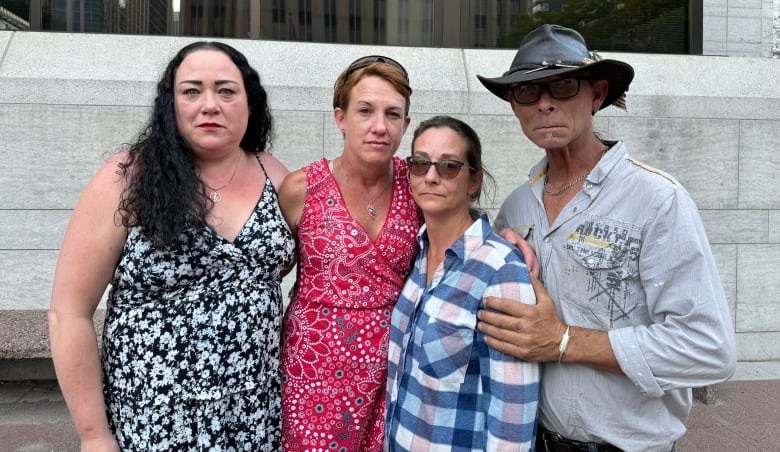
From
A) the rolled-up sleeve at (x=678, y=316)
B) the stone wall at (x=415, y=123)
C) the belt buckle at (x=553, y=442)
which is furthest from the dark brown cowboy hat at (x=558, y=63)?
the stone wall at (x=415, y=123)

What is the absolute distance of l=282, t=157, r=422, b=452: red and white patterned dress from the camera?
2.10 metres

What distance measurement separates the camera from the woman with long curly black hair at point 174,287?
1801mm

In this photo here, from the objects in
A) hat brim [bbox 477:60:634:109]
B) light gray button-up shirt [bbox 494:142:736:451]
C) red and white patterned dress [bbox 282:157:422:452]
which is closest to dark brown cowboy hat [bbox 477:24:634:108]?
hat brim [bbox 477:60:634:109]

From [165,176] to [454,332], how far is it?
1.07m

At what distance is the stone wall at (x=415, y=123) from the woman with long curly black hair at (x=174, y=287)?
332cm

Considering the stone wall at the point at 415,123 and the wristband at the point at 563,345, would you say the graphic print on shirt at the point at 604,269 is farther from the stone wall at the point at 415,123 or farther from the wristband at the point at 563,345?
the stone wall at the point at 415,123

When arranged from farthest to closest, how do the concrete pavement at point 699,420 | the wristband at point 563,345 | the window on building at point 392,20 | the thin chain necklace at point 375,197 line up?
the window on building at point 392,20, the concrete pavement at point 699,420, the thin chain necklace at point 375,197, the wristband at point 563,345

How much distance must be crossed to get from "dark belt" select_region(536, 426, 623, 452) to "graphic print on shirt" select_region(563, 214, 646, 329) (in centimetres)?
37

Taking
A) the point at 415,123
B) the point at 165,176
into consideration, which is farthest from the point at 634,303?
the point at 415,123

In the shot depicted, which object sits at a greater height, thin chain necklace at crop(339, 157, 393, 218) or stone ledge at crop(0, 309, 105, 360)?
thin chain necklace at crop(339, 157, 393, 218)

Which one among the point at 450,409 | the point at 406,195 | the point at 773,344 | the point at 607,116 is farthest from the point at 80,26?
the point at 773,344

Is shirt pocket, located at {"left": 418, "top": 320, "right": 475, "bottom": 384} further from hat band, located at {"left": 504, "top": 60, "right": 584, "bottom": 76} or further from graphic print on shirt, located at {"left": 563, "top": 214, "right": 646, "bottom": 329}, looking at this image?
hat band, located at {"left": 504, "top": 60, "right": 584, "bottom": 76}

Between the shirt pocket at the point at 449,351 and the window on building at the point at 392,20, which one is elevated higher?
the window on building at the point at 392,20

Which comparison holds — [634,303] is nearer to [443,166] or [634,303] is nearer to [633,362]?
[633,362]
